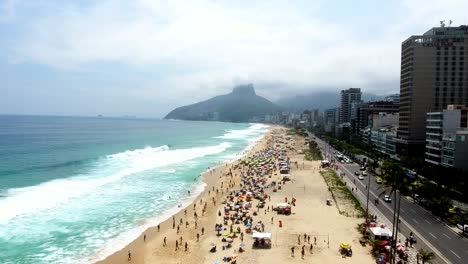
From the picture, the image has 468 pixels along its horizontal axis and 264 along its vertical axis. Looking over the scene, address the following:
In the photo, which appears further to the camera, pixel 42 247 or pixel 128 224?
pixel 128 224

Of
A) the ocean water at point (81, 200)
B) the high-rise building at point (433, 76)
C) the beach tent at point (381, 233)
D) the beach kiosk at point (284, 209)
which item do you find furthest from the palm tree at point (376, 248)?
the high-rise building at point (433, 76)

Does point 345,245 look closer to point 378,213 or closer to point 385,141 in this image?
point 378,213

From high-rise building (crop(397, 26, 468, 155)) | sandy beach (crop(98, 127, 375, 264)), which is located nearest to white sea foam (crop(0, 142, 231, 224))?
sandy beach (crop(98, 127, 375, 264))

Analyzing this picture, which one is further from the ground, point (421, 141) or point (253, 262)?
point (421, 141)

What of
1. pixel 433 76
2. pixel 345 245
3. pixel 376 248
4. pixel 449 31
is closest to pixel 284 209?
pixel 345 245

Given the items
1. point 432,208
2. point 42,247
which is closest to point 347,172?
point 432,208

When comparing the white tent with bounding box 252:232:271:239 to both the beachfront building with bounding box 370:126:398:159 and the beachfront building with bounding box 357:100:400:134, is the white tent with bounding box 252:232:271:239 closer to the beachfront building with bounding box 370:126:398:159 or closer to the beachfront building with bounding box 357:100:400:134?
the beachfront building with bounding box 370:126:398:159

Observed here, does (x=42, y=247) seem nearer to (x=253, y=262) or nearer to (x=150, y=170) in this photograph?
(x=253, y=262)
